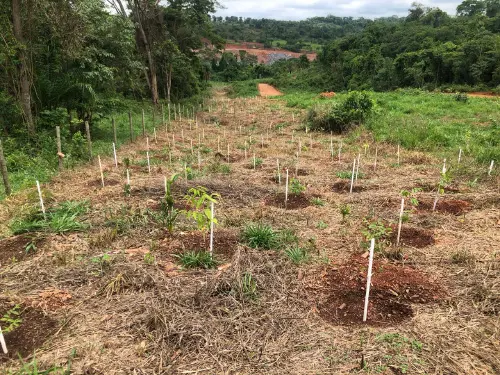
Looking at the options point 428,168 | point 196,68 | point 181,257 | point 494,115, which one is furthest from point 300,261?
point 196,68

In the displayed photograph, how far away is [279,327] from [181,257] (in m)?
1.56

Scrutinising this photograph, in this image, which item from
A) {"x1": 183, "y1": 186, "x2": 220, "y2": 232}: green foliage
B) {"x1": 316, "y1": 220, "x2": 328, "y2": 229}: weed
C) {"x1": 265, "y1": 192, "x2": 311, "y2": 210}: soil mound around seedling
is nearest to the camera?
{"x1": 183, "y1": 186, "x2": 220, "y2": 232}: green foliage

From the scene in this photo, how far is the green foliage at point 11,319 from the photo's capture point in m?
3.12

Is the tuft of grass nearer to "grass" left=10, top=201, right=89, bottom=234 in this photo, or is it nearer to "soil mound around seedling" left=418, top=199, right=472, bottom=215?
"grass" left=10, top=201, right=89, bottom=234

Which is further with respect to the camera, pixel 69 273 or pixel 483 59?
pixel 483 59

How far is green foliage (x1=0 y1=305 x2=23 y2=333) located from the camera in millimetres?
3115

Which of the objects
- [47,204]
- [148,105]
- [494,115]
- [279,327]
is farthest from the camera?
[148,105]

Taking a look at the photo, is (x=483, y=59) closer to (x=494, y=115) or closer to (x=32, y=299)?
(x=494, y=115)

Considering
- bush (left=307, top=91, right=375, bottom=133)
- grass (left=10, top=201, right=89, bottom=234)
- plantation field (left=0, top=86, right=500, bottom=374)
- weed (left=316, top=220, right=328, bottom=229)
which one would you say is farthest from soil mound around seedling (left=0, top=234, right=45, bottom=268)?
bush (left=307, top=91, right=375, bottom=133)

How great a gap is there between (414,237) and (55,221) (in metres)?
4.99

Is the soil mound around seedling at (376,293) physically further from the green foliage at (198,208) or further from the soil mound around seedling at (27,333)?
the soil mound around seedling at (27,333)

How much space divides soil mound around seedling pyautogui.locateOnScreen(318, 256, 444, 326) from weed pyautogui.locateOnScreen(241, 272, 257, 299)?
0.67m

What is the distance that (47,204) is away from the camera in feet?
19.5

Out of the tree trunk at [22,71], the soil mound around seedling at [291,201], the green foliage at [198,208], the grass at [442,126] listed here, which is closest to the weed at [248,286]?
the green foliage at [198,208]
